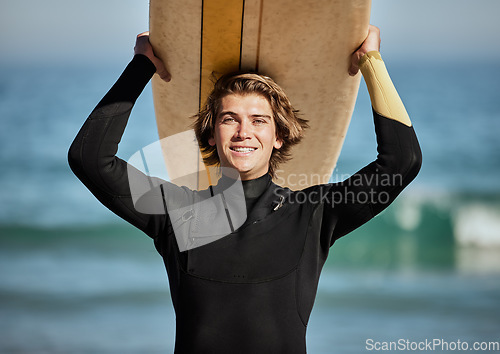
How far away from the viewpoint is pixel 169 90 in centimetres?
240

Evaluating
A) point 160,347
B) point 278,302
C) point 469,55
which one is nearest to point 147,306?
point 160,347

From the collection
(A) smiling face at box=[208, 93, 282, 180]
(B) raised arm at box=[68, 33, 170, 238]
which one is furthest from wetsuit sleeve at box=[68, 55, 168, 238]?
(A) smiling face at box=[208, 93, 282, 180]

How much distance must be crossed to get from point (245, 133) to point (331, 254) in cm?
668

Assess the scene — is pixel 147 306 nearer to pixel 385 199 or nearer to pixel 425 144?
pixel 385 199

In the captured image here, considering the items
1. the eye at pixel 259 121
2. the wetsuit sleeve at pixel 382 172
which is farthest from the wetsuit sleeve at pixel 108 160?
the wetsuit sleeve at pixel 382 172

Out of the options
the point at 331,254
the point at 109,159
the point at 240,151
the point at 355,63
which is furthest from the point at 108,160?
the point at 331,254

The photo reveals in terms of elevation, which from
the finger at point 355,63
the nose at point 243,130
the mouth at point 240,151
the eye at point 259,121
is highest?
the finger at point 355,63

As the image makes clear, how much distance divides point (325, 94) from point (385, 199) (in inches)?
25.0

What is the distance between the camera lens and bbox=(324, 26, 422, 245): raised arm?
1.82m

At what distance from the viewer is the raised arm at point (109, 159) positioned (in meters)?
1.78

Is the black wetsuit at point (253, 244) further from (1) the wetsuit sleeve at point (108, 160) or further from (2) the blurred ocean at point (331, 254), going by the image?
(2) the blurred ocean at point (331, 254)

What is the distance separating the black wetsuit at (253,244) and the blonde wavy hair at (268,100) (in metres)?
0.27

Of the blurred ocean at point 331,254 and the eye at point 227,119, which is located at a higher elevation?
the blurred ocean at point 331,254

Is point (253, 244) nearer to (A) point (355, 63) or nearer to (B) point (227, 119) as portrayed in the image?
(B) point (227, 119)
